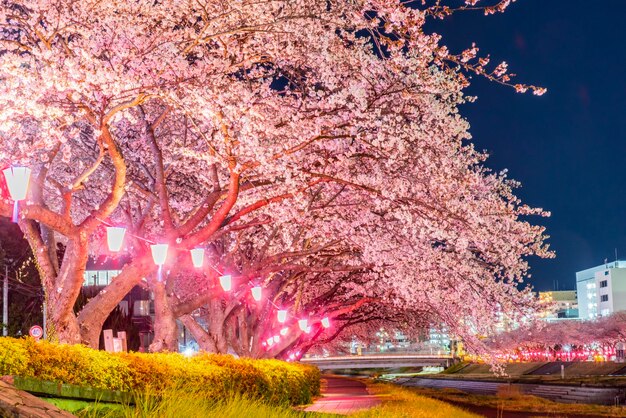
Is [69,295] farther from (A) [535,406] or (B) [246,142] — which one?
(A) [535,406]

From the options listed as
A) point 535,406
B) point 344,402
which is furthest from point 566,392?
point 344,402

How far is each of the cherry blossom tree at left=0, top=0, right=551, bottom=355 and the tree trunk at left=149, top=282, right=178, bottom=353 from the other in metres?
0.06

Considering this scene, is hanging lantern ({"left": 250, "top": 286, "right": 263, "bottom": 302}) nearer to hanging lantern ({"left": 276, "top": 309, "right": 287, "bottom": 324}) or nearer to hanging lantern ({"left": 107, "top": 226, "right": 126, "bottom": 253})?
hanging lantern ({"left": 276, "top": 309, "right": 287, "bottom": 324})

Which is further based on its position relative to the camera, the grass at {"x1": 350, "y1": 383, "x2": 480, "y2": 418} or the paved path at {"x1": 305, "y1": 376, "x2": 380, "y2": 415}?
the paved path at {"x1": 305, "y1": 376, "x2": 380, "y2": 415}

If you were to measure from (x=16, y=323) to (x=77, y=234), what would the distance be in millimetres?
28936

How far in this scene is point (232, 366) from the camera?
678 inches

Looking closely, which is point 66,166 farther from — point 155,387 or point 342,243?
point 155,387

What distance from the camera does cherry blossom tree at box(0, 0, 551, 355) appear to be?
13445 millimetres

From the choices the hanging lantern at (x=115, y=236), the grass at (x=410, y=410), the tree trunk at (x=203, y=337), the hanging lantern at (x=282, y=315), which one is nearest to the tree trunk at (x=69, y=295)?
the hanging lantern at (x=115, y=236)

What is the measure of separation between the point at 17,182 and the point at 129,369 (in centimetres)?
365

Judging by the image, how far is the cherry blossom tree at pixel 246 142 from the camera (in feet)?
44.1

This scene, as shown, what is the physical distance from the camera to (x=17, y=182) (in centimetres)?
1260

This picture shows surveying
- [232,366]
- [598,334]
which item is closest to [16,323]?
[232,366]

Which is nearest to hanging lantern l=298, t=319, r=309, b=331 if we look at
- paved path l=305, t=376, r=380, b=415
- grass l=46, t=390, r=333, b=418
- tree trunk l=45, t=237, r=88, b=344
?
paved path l=305, t=376, r=380, b=415
